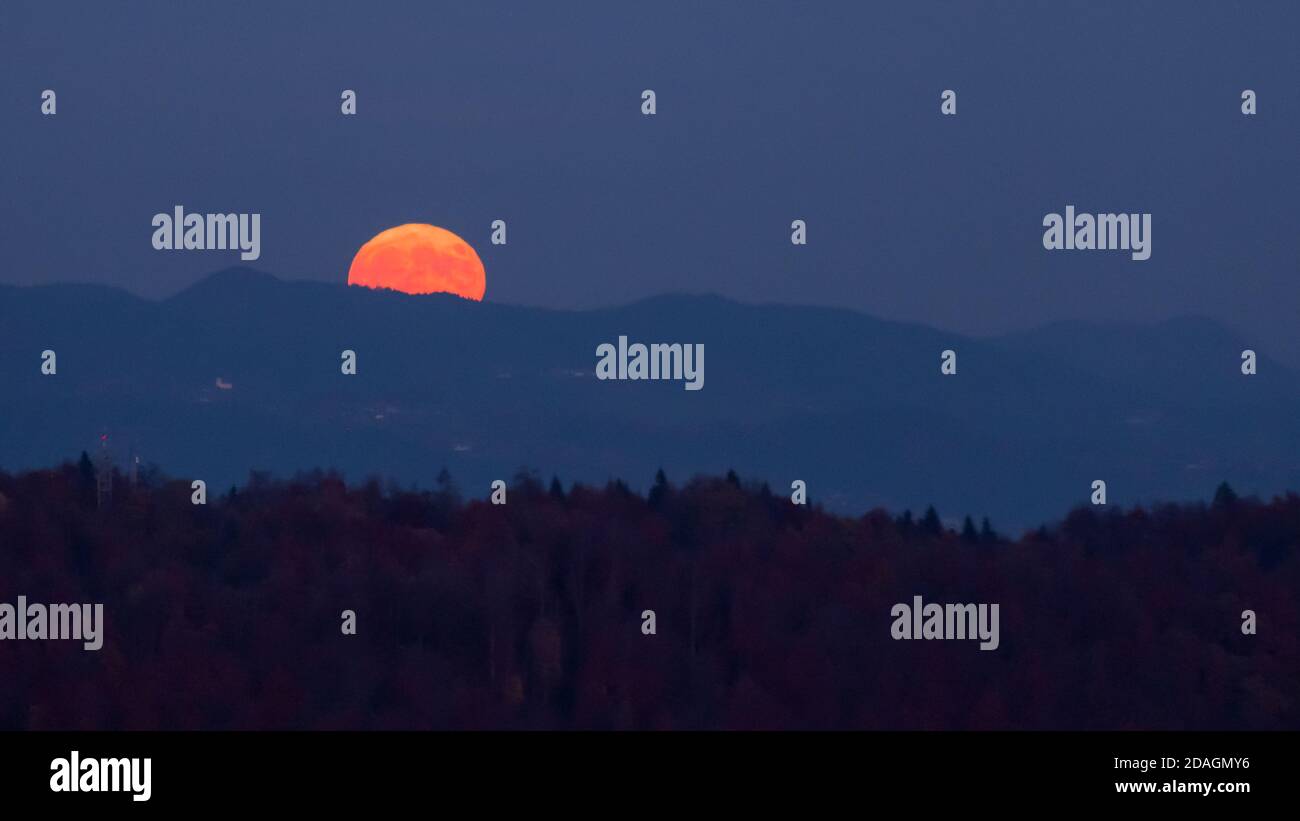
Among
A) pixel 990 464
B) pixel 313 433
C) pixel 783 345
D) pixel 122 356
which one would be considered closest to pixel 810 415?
pixel 783 345
